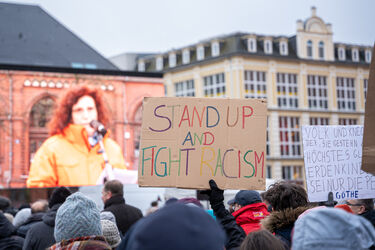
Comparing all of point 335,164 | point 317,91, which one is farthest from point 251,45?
point 335,164

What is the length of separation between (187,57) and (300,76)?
991 cm

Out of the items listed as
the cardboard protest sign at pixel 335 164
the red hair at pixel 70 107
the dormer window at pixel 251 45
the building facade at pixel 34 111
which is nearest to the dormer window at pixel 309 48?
the dormer window at pixel 251 45

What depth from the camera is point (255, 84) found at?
158 ft

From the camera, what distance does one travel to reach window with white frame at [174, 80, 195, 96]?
49.6 meters

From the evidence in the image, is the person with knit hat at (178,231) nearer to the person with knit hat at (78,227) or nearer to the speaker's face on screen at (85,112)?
the person with knit hat at (78,227)

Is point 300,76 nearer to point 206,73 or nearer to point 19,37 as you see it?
point 206,73

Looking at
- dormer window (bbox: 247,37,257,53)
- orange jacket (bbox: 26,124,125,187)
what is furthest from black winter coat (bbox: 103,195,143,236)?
dormer window (bbox: 247,37,257,53)

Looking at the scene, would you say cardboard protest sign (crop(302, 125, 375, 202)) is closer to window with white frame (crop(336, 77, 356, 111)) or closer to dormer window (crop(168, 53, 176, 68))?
dormer window (crop(168, 53, 176, 68))

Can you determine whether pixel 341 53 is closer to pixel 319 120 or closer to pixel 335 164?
pixel 319 120

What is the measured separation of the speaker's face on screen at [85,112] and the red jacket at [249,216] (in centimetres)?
2127

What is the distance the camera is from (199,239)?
2.02m

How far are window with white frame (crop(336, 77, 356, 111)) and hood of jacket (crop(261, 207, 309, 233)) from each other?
50.7 meters

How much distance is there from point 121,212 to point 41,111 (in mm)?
21119

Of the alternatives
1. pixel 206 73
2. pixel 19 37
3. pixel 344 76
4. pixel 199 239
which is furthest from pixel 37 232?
pixel 344 76
